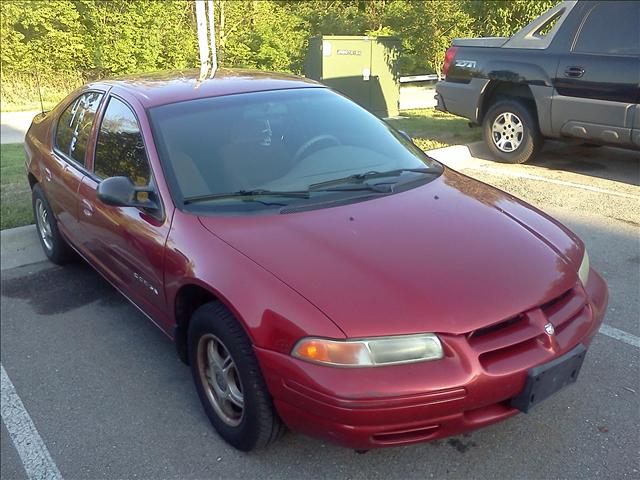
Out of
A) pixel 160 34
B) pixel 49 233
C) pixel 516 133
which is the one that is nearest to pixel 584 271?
pixel 49 233

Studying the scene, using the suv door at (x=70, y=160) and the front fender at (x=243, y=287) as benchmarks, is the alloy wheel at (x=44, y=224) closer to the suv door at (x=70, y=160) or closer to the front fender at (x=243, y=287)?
the suv door at (x=70, y=160)

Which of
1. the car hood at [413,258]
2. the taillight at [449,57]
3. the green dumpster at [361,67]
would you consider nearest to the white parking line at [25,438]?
the car hood at [413,258]

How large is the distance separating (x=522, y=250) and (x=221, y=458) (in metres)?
1.60

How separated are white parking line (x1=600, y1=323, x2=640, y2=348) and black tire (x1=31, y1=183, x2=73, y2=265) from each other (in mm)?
3758

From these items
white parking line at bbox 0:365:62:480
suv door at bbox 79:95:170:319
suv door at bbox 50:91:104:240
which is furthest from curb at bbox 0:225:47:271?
white parking line at bbox 0:365:62:480

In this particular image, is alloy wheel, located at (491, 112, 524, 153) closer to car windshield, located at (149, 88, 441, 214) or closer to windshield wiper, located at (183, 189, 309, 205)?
car windshield, located at (149, 88, 441, 214)

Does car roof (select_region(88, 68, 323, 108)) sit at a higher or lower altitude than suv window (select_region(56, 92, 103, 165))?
higher

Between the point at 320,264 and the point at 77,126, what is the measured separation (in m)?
2.57

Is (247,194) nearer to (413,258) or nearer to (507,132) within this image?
(413,258)

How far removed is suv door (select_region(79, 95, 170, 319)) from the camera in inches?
120

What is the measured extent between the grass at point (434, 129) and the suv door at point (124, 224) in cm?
491

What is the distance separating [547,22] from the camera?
709 centimetres

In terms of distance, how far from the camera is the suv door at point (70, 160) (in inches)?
156

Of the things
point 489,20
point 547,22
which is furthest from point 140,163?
point 489,20
